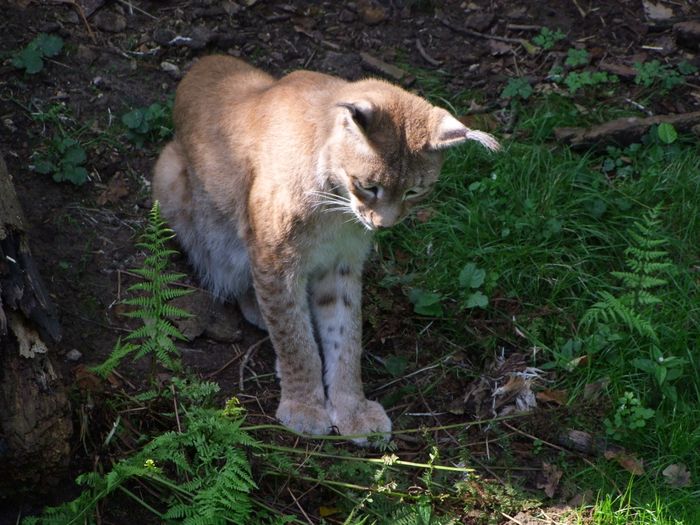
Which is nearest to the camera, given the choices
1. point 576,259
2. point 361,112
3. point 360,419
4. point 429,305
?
point 361,112

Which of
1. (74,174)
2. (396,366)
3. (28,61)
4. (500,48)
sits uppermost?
(28,61)

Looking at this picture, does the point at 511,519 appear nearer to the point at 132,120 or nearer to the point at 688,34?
the point at 132,120

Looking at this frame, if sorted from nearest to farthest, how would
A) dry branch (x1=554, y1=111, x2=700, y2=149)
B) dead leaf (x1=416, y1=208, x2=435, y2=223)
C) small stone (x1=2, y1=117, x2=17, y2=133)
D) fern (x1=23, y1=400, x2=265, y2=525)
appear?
1. fern (x1=23, y1=400, x2=265, y2=525)
2. small stone (x1=2, y1=117, x2=17, y2=133)
3. dead leaf (x1=416, y1=208, x2=435, y2=223)
4. dry branch (x1=554, y1=111, x2=700, y2=149)

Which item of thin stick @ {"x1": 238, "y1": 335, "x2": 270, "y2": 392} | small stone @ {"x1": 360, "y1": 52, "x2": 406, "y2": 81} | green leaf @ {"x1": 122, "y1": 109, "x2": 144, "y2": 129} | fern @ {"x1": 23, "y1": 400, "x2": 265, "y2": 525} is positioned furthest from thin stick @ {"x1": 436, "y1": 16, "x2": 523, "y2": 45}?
fern @ {"x1": 23, "y1": 400, "x2": 265, "y2": 525}

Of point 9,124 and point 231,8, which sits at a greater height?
point 231,8

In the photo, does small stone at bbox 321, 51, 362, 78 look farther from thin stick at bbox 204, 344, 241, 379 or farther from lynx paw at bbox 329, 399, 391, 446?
lynx paw at bbox 329, 399, 391, 446

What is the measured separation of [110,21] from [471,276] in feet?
9.66

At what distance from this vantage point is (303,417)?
4.57 metres

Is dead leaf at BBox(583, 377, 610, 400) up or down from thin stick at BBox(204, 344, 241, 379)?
up

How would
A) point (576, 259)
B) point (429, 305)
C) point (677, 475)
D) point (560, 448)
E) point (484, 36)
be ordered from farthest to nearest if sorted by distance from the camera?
point (484, 36)
point (576, 259)
point (429, 305)
point (560, 448)
point (677, 475)

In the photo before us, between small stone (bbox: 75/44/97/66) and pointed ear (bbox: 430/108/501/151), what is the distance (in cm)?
263

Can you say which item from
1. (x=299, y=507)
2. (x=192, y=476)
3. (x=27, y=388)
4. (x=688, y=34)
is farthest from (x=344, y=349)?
(x=688, y=34)

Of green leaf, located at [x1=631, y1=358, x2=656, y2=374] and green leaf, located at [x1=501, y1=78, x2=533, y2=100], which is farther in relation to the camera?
green leaf, located at [x1=501, y1=78, x2=533, y2=100]

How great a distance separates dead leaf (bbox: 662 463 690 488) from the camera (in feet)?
14.1
